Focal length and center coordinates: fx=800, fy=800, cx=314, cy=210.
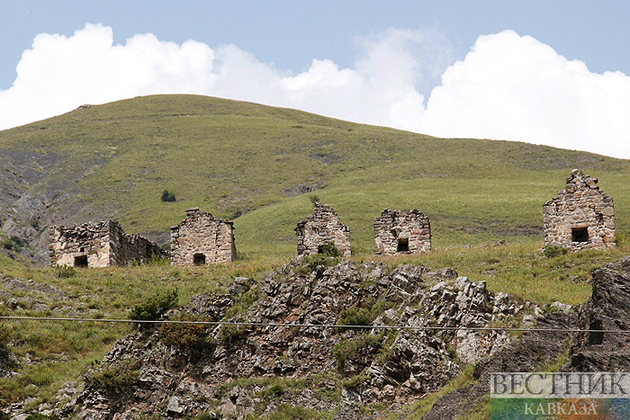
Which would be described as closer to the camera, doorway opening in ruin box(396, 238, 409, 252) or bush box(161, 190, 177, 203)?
doorway opening in ruin box(396, 238, 409, 252)

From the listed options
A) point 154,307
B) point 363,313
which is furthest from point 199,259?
point 363,313

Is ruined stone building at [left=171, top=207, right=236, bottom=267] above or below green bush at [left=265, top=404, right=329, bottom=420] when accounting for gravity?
above

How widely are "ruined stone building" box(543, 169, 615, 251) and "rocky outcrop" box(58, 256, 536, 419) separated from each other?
10.4 meters

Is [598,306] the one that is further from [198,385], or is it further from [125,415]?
[125,415]

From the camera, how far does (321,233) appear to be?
44.0 meters

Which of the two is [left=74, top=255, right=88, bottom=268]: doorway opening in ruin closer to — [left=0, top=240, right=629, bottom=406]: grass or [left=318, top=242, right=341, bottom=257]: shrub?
[left=0, top=240, right=629, bottom=406]: grass

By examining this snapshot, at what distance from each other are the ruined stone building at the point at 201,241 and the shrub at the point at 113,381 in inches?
578

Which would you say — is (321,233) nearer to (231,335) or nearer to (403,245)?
(403,245)

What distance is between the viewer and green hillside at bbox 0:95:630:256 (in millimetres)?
85431

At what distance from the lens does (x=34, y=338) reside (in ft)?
109

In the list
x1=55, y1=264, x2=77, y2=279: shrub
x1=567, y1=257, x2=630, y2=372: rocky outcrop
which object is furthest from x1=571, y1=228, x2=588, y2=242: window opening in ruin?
x1=55, y1=264, x2=77, y2=279: shrub

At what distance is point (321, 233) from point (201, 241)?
6863 mm

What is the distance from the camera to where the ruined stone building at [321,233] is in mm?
43781

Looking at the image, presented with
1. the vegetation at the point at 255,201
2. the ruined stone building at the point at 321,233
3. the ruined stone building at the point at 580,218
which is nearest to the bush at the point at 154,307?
the vegetation at the point at 255,201
